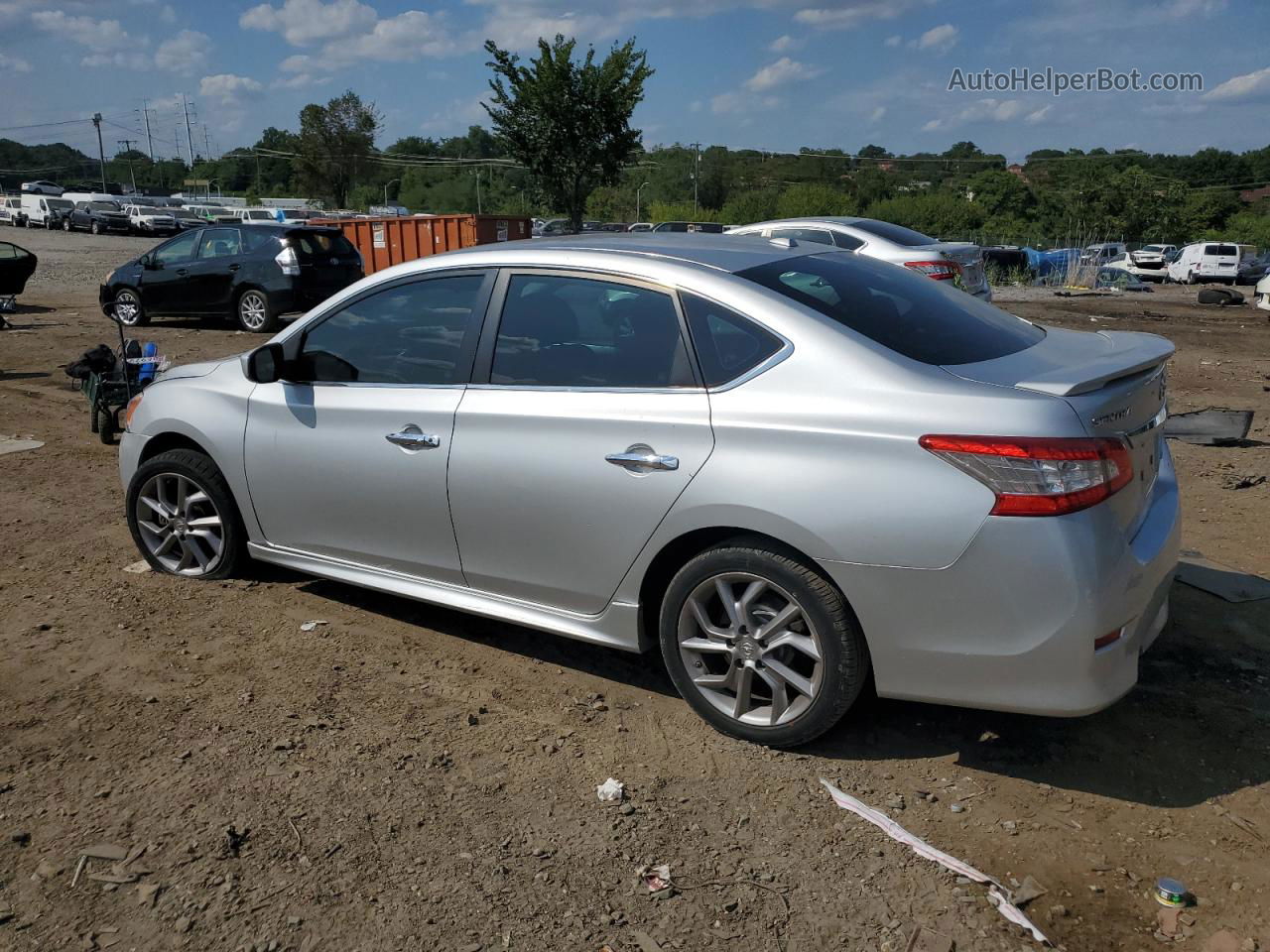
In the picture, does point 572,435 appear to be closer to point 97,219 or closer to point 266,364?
point 266,364

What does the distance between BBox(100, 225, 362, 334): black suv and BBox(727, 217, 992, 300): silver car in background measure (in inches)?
271

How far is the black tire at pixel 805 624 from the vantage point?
3.15 metres

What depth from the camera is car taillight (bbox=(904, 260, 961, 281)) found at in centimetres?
1119

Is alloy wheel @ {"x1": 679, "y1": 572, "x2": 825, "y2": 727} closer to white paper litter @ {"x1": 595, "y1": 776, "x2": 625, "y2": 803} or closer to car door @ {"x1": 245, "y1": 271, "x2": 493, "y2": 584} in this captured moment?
white paper litter @ {"x1": 595, "y1": 776, "x2": 625, "y2": 803}

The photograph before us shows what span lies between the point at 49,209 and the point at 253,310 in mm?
48075

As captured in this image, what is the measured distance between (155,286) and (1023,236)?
45.5m

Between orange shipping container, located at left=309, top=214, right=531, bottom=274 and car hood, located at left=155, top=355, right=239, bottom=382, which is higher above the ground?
orange shipping container, located at left=309, top=214, right=531, bottom=274

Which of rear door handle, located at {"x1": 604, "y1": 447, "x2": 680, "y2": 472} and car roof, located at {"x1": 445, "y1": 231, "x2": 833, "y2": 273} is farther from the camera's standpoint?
car roof, located at {"x1": 445, "y1": 231, "x2": 833, "y2": 273}

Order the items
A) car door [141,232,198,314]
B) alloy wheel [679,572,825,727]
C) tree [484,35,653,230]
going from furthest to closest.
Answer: tree [484,35,653,230] → car door [141,232,198,314] → alloy wheel [679,572,825,727]

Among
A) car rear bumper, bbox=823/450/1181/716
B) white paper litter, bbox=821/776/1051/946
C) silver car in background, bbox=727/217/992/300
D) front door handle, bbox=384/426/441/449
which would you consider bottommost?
white paper litter, bbox=821/776/1051/946

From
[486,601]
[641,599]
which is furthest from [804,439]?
[486,601]

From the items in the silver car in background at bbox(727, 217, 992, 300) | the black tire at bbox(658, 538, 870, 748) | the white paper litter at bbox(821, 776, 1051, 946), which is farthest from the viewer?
the silver car in background at bbox(727, 217, 992, 300)

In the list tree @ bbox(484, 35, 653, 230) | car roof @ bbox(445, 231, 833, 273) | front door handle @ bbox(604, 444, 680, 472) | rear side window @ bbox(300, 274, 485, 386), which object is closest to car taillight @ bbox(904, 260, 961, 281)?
car roof @ bbox(445, 231, 833, 273)

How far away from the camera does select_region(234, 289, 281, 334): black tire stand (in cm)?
1541
